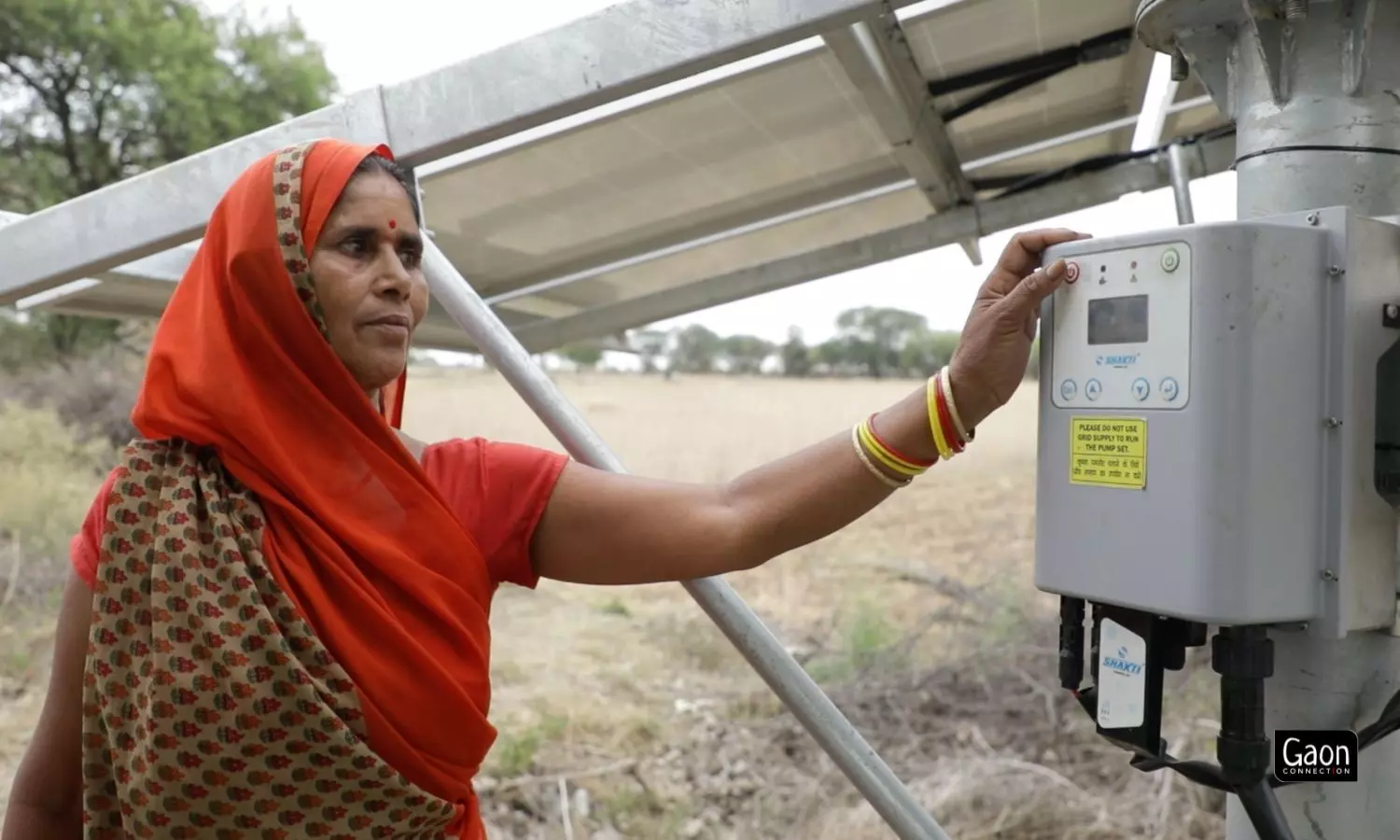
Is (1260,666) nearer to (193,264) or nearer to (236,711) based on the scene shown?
(236,711)

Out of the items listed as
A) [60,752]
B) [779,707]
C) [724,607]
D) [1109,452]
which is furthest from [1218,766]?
[779,707]

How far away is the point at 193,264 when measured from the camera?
1.32m

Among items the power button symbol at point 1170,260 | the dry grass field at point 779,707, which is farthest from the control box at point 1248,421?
the dry grass field at point 779,707

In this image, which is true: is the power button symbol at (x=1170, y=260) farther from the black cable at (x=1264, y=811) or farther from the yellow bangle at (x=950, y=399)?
the black cable at (x=1264, y=811)

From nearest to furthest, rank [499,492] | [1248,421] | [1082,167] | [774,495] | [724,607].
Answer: [1248,421] → [774,495] → [499,492] → [724,607] → [1082,167]

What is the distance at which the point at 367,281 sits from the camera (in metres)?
1.28

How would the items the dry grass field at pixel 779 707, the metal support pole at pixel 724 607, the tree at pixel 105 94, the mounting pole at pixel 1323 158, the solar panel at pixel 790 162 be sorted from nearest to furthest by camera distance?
the mounting pole at pixel 1323 158, the metal support pole at pixel 724 607, the solar panel at pixel 790 162, the dry grass field at pixel 779 707, the tree at pixel 105 94

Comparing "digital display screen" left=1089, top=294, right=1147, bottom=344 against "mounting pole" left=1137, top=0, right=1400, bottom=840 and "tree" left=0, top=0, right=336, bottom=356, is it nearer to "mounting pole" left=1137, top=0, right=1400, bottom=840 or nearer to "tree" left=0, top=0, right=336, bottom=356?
"mounting pole" left=1137, top=0, right=1400, bottom=840

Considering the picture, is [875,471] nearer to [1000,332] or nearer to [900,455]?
[900,455]

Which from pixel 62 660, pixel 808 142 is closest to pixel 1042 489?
pixel 62 660

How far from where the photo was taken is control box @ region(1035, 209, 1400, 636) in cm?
100

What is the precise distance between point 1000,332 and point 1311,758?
2.06ft

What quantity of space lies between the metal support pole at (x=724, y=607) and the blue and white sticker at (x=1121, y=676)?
0.55m

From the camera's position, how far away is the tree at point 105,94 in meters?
10.6
